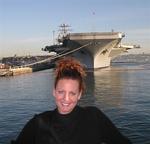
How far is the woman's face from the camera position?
8.80ft

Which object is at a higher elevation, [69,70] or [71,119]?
[69,70]

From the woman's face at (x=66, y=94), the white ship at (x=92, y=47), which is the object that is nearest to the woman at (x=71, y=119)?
the woman's face at (x=66, y=94)

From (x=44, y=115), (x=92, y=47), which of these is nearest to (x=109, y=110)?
(x=44, y=115)

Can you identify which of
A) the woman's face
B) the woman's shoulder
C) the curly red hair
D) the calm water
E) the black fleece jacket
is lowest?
the calm water

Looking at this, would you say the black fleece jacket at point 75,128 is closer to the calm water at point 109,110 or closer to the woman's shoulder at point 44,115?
the woman's shoulder at point 44,115

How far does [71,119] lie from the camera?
8.77 ft

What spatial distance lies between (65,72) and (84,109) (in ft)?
0.95

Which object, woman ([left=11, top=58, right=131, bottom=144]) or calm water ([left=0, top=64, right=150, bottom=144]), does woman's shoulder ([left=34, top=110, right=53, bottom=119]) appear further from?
calm water ([left=0, top=64, right=150, bottom=144])

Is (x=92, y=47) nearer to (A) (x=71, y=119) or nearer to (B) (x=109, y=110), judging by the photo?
(B) (x=109, y=110)

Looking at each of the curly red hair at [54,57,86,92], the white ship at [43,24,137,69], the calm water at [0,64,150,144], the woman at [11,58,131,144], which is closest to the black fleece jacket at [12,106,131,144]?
the woman at [11,58,131,144]

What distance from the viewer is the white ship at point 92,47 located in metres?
62.9

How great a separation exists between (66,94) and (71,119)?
17 cm

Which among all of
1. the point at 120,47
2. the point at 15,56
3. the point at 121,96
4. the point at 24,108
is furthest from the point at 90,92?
the point at 15,56

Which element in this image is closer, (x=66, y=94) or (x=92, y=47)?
(x=66, y=94)
